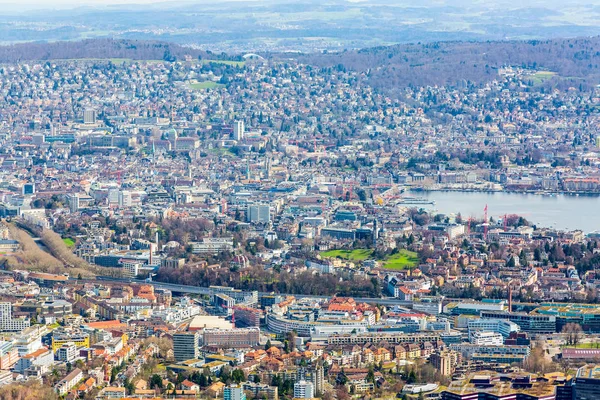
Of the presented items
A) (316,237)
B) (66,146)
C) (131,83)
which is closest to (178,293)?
(316,237)

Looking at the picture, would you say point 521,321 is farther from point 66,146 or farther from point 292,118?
point 292,118

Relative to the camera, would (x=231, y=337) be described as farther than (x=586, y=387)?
Yes

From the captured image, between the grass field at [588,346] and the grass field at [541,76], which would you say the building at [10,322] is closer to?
the grass field at [588,346]

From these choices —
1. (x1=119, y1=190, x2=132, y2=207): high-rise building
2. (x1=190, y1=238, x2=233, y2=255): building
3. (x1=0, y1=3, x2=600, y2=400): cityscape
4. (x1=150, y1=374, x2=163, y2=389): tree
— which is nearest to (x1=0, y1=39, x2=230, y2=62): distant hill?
(x1=0, y1=3, x2=600, y2=400): cityscape

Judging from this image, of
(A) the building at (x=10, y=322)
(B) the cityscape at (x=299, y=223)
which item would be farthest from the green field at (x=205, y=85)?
(A) the building at (x=10, y=322)

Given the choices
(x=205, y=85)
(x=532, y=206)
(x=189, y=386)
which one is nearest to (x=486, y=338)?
(x=189, y=386)

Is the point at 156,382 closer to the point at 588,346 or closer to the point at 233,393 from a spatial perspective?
the point at 233,393
